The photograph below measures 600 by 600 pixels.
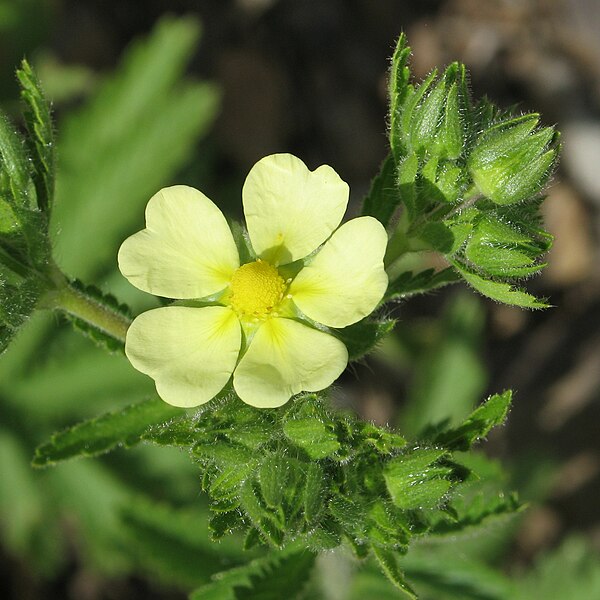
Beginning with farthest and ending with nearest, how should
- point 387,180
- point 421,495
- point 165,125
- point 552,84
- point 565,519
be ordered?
1. point 552,84
2. point 565,519
3. point 165,125
4. point 387,180
5. point 421,495

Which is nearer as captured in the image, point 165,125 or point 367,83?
point 165,125

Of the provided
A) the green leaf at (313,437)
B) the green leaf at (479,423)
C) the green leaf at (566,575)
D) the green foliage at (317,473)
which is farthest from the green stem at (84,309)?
the green leaf at (566,575)

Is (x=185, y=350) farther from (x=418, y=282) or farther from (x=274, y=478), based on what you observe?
(x=418, y=282)

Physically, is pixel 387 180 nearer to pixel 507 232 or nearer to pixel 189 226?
pixel 507 232

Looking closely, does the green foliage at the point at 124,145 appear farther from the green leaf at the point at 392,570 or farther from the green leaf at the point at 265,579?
the green leaf at the point at 392,570

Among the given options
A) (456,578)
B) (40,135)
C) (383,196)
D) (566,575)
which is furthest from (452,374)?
(40,135)

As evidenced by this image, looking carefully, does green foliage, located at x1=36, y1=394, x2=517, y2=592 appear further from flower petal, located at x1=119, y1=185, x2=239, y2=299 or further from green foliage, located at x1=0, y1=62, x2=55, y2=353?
green foliage, located at x1=0, y1=62, x2=55, y2=353

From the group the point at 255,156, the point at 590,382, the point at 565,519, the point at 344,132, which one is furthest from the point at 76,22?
the point at 565,519
